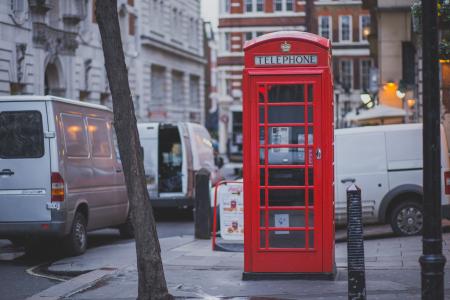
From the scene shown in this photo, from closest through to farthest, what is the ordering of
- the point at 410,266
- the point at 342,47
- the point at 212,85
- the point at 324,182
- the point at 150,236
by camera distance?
the point at 150,236
the point at 324,182
the point at 410,266
the point at 342,47
the point at 212,85

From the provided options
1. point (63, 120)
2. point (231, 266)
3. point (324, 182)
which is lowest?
point (231, 266)

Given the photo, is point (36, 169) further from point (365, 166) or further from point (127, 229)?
point (365, 166)

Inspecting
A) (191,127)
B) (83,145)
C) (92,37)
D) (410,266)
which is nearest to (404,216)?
(410,266)

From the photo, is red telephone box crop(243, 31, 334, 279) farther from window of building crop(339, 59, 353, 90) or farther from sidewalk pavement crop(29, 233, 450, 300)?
window of building crop(339, 59, 353, 90)

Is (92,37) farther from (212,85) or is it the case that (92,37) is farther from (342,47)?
(212,85)

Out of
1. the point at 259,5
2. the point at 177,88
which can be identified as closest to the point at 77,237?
the point at 177,88

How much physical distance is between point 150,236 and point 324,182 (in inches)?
96.1

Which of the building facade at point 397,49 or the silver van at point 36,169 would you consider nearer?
the silver van at point 36,169

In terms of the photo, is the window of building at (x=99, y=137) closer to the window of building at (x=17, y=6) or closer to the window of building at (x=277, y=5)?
the window of building at (x=17, y=6)

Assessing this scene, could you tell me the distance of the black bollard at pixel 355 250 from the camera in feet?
28.6

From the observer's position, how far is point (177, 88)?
63688 mm

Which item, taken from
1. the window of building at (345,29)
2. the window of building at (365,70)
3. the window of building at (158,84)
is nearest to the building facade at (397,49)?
the window of building at (158,84)

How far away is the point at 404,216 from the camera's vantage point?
54.4 ft

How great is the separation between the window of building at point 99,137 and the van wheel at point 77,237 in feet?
4.25
